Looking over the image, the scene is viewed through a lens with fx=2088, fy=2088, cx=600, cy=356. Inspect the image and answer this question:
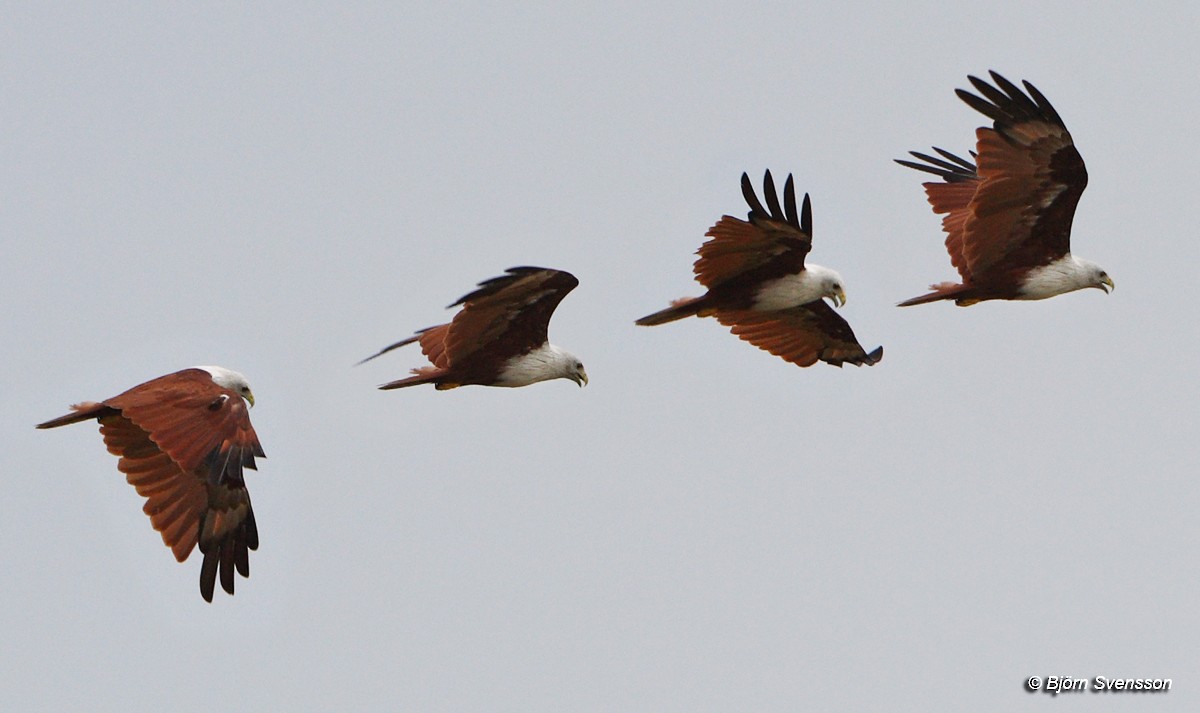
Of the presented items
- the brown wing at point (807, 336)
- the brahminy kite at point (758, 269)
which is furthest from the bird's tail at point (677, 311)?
the brown wing at point (807, 336)

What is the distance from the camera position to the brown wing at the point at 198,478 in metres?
17.3

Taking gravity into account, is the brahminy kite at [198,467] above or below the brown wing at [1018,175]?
below

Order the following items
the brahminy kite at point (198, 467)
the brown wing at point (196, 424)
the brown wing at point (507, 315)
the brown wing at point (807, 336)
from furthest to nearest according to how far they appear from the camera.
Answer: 1. the brown wing at point (807, 336)
2. the brown wing at point (507, 315)
3. the brahminy kite at point (198, 467)
4. the brown wing at point (196, 424)

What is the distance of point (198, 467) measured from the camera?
1712 cm

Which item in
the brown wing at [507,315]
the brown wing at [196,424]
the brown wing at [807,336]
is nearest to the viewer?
the brown wing at [196,424]

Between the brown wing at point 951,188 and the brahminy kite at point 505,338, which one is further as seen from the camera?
the brown wing at point 951,188

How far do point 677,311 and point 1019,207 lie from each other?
11.2 feet

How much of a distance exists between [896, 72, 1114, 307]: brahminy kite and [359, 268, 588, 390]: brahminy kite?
11.7ft

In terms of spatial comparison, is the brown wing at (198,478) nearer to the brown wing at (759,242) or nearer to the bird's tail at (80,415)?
the bird's tail at (80,415)

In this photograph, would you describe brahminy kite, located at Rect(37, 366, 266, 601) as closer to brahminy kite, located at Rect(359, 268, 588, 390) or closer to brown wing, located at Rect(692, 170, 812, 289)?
brahminy kite, located at Rect(359, 268, 588, 390)

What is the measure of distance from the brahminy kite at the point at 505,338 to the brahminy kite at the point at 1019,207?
3.56 m

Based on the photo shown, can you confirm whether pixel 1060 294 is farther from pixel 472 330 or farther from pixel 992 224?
pixel 472 330

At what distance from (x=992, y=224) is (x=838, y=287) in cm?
157

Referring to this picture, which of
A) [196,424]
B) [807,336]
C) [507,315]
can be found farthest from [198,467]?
[807,336]
